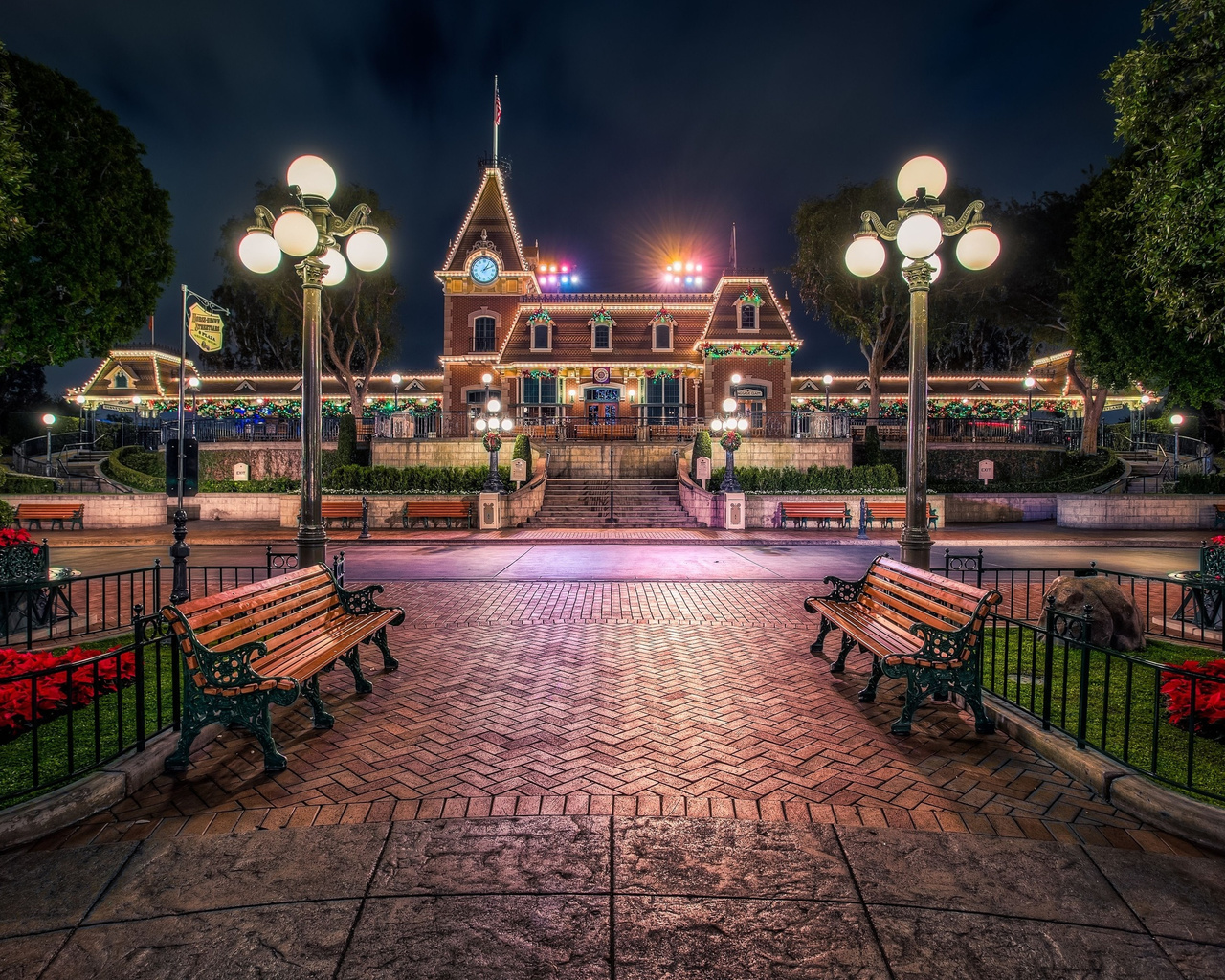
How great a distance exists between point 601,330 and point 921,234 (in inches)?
1151

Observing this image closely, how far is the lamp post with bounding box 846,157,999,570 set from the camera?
6906 millimetres

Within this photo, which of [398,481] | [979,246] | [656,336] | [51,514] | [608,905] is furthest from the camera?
[656,336]

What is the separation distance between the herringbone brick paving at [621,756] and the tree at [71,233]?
799 inches

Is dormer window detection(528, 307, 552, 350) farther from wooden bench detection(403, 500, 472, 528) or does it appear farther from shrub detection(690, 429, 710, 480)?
wooden bench detection(403, 500, 472, 528)

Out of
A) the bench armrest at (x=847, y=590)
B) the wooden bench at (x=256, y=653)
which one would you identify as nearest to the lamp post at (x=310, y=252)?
the wooden bench at (x=256, y=653)

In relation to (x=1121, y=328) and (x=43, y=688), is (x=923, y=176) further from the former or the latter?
(x=1121, y=328)

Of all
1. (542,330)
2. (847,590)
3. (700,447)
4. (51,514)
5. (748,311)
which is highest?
(748,311)

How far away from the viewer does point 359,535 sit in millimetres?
18953

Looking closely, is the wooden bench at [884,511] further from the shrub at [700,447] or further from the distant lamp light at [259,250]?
the distant lamp light at [259,250]

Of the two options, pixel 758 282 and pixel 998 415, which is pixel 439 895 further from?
pixel 998 415

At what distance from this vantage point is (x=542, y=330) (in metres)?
34.8

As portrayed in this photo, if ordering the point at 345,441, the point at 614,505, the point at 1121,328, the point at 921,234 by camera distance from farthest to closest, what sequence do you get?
the point at 345,441, the point at 614,505, the point at 1121,328, the point at 921,234

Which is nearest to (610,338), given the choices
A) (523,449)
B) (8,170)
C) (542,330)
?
(542,330)

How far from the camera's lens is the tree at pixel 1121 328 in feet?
68.8
